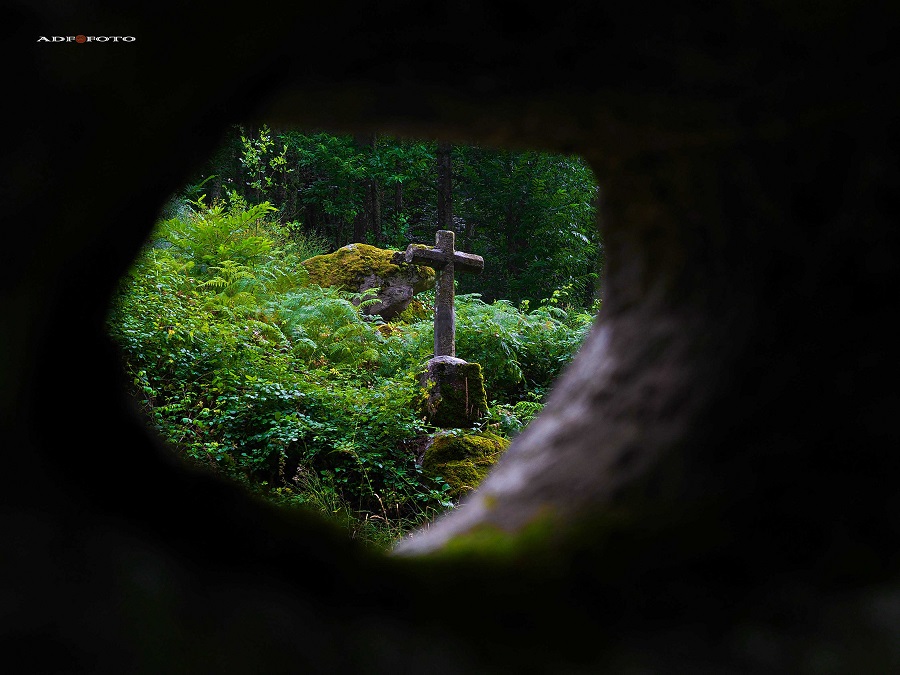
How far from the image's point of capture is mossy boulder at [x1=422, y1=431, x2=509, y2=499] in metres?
5.94

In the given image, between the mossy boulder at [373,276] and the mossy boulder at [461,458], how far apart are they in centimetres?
573

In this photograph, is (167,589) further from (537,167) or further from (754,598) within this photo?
(537,167)

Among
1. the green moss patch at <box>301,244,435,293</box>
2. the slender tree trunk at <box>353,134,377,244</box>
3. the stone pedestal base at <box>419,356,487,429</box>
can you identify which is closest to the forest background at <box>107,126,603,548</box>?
the stone pedestal base at <box>419,356,487,429</box>

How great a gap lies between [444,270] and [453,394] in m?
2.27

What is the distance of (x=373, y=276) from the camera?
12.1 meters

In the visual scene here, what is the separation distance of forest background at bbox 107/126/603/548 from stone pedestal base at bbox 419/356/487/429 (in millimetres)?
195

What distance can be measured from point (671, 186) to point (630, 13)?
2.32ft

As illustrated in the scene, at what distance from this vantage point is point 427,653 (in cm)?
108

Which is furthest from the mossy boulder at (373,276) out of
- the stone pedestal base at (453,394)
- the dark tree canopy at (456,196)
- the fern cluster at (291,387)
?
the dark tree canopy at (456,196)

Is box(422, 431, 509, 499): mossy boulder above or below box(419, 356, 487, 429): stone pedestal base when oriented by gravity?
below

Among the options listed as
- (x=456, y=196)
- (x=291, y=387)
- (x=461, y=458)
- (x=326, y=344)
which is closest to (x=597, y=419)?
(x=461, y=458)

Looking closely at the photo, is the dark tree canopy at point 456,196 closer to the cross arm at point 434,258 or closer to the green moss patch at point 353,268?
the green moss patch at point 353,268

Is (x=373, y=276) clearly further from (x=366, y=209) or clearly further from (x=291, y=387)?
(x=366, y=209)

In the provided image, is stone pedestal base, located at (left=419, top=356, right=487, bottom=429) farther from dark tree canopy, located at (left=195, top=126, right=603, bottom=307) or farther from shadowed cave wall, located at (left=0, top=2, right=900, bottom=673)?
dark tree canopy, located at (left=195, top=126, right=603, bottom=307)
